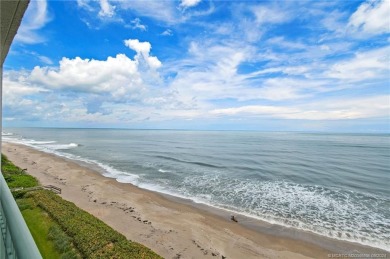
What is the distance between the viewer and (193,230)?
17062 mm

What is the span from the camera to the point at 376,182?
3188cm

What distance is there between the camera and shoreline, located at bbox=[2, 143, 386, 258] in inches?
582

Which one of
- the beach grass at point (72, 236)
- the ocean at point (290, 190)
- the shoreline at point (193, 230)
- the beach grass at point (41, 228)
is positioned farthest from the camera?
the ocean at point (290, 190)

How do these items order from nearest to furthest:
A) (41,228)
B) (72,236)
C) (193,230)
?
(72,236), (41,228), (193,230)

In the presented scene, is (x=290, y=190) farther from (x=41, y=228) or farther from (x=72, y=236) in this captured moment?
(x=41, y=228)

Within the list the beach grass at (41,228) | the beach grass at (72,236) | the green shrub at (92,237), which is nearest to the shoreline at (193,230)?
the green shrub at (92,237)

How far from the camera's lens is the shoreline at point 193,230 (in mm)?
14773

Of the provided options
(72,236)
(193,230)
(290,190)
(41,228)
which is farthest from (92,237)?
(290,190)

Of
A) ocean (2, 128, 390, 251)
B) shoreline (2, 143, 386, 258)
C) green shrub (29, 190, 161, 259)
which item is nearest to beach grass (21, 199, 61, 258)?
green shrub (29, 190, 161, 259)

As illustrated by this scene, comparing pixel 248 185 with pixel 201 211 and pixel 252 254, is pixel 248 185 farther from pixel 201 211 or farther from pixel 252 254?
pixel 252 254

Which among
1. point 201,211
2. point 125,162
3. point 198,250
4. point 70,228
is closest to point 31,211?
point 70,228

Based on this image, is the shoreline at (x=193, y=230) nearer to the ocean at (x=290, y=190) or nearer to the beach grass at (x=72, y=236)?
the ocean at (x=290, y=190)

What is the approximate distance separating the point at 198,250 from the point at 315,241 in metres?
8.38

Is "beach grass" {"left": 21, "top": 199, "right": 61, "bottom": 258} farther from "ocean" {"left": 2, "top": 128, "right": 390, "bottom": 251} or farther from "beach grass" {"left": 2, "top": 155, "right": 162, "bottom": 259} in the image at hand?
"ocean" {"left": 2, "top": 128, "right": 390, "bottom": 251}
